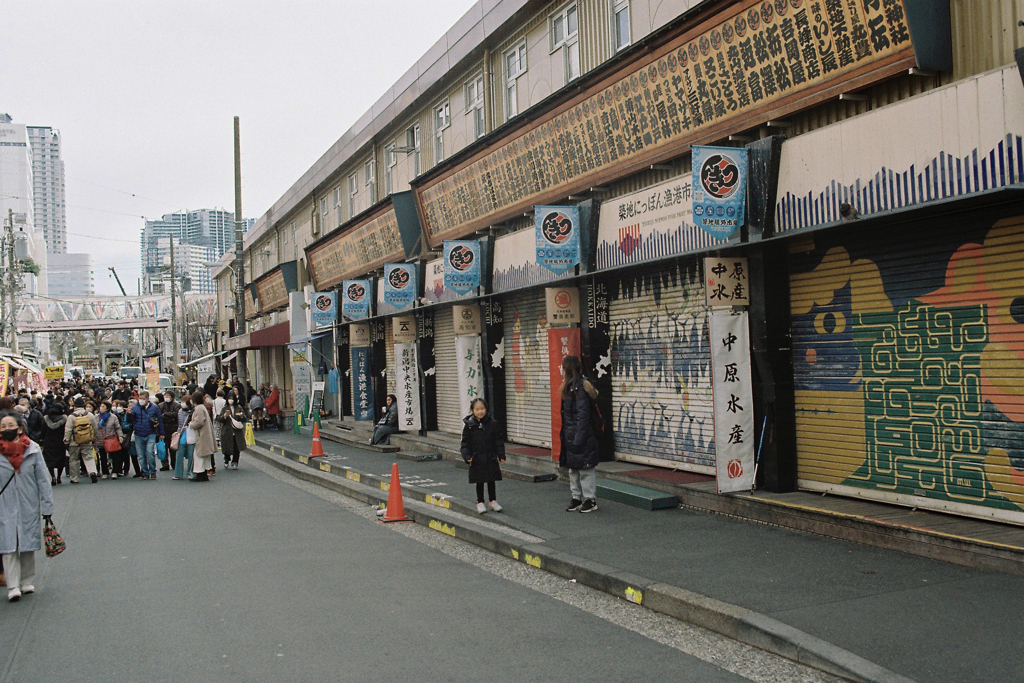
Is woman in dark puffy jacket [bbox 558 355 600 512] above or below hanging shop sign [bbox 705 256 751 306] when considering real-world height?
below

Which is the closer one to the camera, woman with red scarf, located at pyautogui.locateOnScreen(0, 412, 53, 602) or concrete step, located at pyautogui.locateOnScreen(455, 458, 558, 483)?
woman with red scarf, located at pyautogui.locateOnScreen(0, 412, 53, 602)

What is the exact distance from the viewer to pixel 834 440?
9.40 meters

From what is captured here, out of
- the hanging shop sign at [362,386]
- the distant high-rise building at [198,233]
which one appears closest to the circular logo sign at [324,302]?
the hanging shop sign at [362,386]

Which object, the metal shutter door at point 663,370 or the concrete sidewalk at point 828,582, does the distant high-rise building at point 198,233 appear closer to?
the metal shutter door at point 663,370

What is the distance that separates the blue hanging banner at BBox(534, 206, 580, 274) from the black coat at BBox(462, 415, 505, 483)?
11.0 feet

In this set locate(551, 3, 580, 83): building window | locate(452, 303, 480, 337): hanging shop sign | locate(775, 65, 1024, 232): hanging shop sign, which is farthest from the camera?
locate(452, 303, 480, 337): hanging shop sign

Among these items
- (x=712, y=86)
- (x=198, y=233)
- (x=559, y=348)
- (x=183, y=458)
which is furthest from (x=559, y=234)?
(x=198, y=233)

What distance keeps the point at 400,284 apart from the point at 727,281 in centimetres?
1122

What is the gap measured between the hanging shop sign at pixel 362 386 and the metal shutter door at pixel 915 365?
55.6 feet

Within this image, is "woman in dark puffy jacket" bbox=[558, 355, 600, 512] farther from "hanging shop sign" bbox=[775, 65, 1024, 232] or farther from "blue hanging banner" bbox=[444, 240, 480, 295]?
"blue hanging banner" bbox=[444, 240, 480, 295]

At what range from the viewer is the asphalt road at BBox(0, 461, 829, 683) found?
5531 millimetres

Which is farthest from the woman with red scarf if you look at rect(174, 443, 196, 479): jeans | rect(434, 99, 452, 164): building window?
rect(434, 99, 452, 164): building window

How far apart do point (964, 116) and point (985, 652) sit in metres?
4.31

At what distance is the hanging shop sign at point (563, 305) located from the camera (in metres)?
13.6
